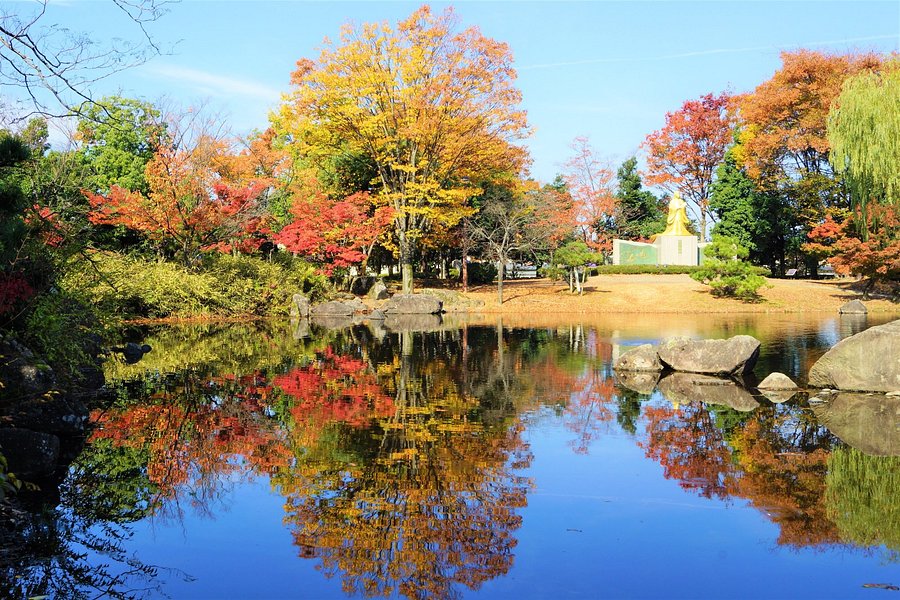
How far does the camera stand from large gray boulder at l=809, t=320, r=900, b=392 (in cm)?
1214

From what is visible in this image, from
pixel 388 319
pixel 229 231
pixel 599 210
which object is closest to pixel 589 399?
pixel 388 319

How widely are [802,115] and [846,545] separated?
35509 mm

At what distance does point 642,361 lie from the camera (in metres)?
15.3

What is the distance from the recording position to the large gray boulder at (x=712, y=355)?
14352mm

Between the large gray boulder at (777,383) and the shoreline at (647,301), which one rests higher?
the shoreline at (647,301)

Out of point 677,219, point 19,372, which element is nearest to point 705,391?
point 19,372

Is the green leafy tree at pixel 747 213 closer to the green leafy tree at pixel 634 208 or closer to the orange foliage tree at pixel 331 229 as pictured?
the green leafy tree at pixel 634 208

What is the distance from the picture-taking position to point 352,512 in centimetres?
671

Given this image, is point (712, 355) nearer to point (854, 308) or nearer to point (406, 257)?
point (854, 308)

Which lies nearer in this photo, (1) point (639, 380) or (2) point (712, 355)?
(1) point (639, 380)

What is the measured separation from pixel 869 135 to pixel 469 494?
2924 cm

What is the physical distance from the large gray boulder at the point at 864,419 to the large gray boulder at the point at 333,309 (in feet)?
72.4

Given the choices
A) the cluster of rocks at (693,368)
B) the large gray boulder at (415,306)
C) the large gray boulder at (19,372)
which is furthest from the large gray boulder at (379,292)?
the large gray boulder at (19,372)

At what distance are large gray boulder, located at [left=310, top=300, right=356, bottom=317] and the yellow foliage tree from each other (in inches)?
145
